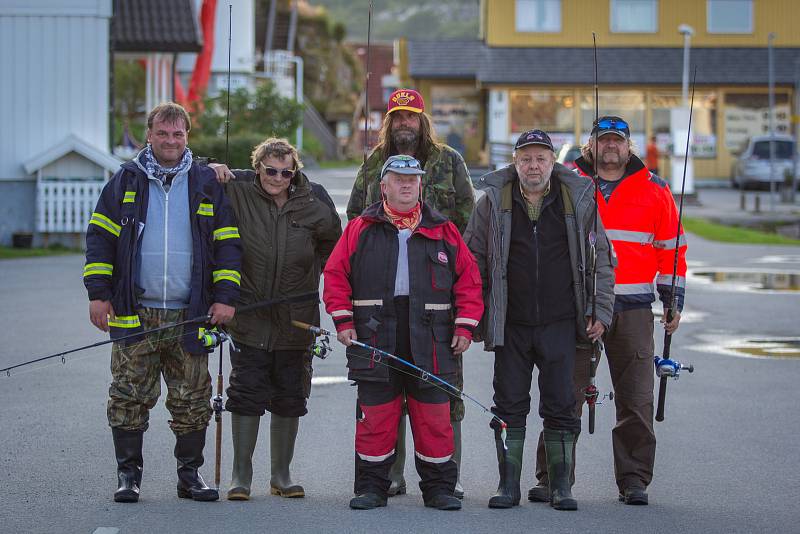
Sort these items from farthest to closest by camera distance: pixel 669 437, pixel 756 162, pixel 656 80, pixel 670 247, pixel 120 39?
pixel 656 80, pixel 756 162, pixel 120 39, pixel 669 437, pixel 670 247

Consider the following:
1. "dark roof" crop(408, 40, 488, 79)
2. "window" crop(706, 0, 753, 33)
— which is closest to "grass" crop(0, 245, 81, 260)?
"dark roof" crop(408, 40, 488, 79)

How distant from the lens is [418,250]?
7078 millimetres

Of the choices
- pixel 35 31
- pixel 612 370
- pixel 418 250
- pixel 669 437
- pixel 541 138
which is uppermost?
pixel 35 31

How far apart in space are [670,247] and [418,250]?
1.52m

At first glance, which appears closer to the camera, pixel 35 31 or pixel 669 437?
pixel 669 437

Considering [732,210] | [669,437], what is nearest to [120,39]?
[732,210]

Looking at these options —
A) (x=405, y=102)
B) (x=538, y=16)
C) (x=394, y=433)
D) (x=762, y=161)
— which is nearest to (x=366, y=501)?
(x=394, y=433)

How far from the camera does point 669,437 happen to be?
9320mm

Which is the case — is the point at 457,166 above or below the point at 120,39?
below

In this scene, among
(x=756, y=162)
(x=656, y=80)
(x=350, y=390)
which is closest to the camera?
(x=350, y=390)

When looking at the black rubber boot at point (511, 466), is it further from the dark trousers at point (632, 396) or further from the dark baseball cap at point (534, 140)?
the dark baseball cap at point (534, 140)

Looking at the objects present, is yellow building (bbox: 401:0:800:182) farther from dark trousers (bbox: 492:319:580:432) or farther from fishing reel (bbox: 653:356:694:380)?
dark trousers (bbox: 492:319:580:432)

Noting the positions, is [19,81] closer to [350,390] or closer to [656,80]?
[350,390]

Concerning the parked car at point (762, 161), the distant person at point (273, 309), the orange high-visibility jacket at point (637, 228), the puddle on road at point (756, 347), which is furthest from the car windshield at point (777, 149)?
the distant person at point (273, 309)
